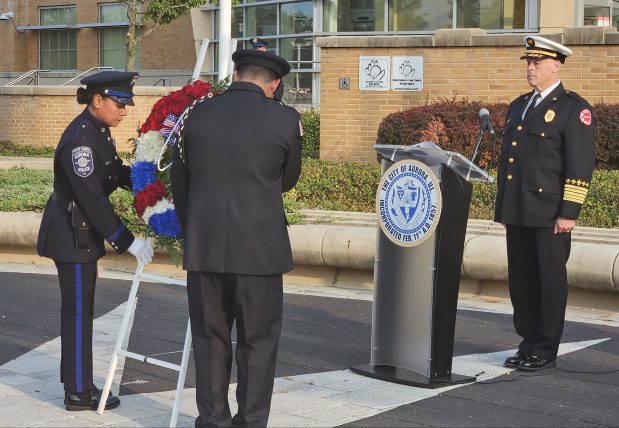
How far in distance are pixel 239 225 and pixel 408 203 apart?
196cm

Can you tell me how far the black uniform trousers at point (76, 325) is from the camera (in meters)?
6.21

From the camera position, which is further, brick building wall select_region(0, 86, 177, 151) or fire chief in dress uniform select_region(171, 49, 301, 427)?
brick building wall select_region(0, 86, 177, 151)

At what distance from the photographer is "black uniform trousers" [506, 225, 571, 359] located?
7332mm

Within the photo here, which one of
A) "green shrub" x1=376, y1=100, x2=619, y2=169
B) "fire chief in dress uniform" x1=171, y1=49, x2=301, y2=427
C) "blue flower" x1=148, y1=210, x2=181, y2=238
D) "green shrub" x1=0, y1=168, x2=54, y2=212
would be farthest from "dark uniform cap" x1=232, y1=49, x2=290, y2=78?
"green shrub" x1=376, y1=100, x2=619, y2=169

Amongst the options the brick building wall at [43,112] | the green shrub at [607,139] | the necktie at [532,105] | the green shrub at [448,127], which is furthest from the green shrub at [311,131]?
the necktie at [532,105]

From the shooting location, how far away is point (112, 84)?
6.21 metres

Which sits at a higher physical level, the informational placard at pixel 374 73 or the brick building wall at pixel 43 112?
the informational placard at pixel 374 73

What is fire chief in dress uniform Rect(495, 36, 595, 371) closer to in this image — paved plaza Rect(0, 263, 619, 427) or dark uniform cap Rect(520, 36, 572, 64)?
dark uniform cap Rect(520, 36, 572, 64)

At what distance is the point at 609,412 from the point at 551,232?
140 centimetres

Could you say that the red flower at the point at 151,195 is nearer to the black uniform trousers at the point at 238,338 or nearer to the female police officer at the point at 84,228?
the female police officer at the point at 84,228

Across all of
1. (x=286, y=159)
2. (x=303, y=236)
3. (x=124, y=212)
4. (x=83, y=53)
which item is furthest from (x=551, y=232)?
(x=83, y=53)

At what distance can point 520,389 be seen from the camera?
6.83 m

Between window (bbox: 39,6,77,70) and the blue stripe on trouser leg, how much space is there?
1431 inches

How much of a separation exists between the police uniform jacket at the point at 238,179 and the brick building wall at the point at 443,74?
11275mm
